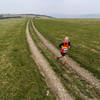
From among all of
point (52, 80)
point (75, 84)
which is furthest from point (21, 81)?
point (75, 84)

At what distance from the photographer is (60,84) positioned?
632 centimetres

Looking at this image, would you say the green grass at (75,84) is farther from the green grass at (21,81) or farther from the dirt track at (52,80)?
the green grass at (21,81)

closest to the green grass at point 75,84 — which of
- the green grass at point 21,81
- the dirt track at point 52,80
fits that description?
the dirt track at point 52,80

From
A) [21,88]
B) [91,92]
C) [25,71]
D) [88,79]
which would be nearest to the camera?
[91,92]

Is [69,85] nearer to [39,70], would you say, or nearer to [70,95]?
[70,95]

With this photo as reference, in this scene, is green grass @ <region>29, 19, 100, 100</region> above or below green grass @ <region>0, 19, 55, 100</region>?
above

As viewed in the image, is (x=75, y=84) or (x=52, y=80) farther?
(x=52, y=80)

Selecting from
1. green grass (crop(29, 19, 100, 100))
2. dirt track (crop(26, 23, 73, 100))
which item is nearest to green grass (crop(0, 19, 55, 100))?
dirt track (crop(26, 23, 73, 100))

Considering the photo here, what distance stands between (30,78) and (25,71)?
3.87 feet

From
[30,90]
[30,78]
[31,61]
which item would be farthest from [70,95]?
[31,61]

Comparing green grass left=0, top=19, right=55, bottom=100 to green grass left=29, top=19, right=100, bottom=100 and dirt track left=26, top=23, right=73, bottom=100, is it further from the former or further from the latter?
green grass left=29, top=19, right=100, bottom=100

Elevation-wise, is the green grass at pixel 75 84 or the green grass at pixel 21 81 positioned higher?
the green grass at pixel 75 84

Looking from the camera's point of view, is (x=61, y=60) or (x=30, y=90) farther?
(x=61, y=60)

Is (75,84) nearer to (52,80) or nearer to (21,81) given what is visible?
(52,80)
